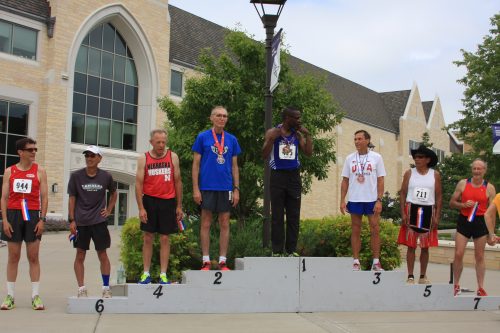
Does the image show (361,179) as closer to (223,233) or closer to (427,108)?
(223,233)

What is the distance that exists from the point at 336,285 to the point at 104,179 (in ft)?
10.2

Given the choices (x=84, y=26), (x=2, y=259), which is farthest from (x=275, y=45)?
(x=84, y=26)

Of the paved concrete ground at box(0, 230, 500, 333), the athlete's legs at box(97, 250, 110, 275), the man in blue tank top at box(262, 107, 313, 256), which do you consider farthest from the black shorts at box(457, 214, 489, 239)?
the athlete's legs at box(97, 250, 110, 275)

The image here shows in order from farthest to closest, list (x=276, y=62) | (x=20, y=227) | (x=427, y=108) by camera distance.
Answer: (x=427, y=108)
(x=276, y=62)
(x=20, y=227)

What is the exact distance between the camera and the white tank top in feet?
24.4

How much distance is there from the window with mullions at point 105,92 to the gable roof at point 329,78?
3560 mm

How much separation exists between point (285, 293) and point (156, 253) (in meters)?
2.01

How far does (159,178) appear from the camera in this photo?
22.0ft

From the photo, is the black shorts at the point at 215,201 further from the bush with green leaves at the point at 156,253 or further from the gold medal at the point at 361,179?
the gold medal at the point at 361,179

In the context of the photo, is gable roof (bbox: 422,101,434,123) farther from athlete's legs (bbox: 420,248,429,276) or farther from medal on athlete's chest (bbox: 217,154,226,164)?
medal on athlete's chest (bbox: 217,154,226,164)

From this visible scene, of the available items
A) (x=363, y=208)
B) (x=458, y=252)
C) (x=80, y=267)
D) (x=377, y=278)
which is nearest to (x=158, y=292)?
(x=80, y=267)

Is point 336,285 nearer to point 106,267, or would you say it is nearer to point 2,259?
point 106,267

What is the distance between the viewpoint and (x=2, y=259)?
13352 mm

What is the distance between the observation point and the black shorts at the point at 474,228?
7.43 m
